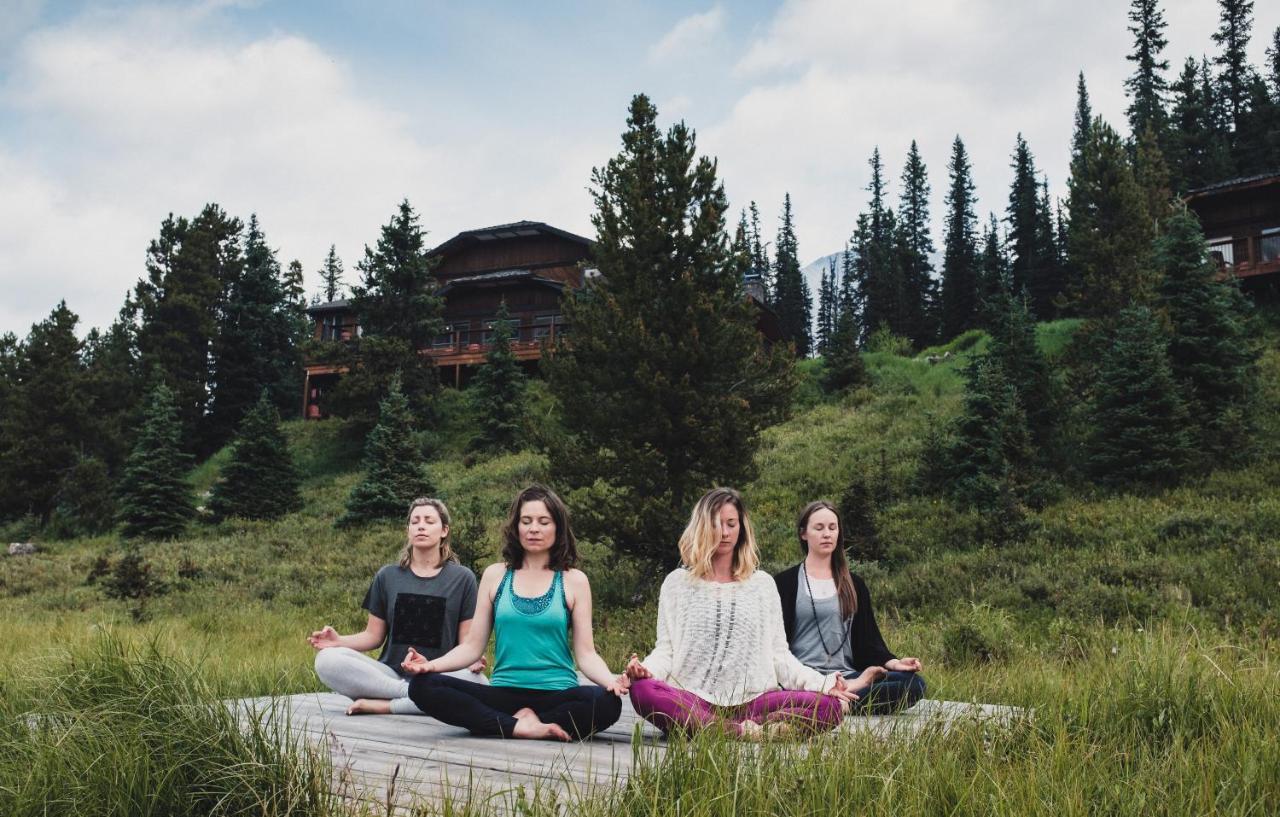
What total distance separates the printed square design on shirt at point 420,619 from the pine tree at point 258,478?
2640cm

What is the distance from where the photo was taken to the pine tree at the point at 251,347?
47312 millimetres

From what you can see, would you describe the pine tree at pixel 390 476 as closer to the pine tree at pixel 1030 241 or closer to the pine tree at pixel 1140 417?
the pine tree at pixel 1140 417

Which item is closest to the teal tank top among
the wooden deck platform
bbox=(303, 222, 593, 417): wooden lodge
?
the wooden deck platform

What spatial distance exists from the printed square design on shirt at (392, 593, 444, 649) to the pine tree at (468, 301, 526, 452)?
2843cm

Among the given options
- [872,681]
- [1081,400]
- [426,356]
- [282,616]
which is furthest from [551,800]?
[426,356]

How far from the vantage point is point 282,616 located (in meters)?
15.6

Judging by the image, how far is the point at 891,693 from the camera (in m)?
5.49

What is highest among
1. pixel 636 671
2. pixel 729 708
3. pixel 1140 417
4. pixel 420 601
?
pixel 1140 417

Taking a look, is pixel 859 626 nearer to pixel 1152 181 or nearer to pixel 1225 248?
pixel 1225 248

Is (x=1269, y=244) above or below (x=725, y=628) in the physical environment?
above

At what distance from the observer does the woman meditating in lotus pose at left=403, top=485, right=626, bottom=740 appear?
4.98 m

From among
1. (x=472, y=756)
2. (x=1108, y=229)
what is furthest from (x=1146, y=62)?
(x=472, y=756)

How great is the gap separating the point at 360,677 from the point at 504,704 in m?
1.34

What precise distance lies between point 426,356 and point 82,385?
14.6m
